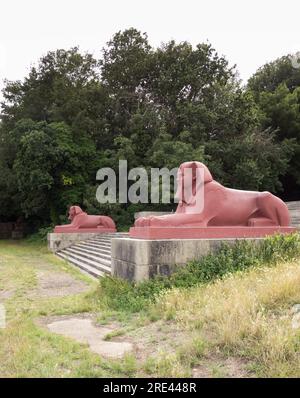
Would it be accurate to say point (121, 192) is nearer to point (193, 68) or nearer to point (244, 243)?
point (193, 68)

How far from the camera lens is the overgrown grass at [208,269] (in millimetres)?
6899

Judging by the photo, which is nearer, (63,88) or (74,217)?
(74,217)

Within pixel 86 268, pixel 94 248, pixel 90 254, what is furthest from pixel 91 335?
pixel 94 248

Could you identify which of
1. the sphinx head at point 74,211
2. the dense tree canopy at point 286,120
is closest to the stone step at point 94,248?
the sphinx head at point 74,211

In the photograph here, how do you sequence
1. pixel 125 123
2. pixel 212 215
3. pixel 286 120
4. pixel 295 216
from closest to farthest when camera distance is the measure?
pixel 212 215 → pixel 295 216 → pixel 125 123 → pixel 286 120

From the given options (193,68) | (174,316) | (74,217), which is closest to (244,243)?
(174,316)

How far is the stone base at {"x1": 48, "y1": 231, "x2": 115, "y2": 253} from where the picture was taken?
19875mm

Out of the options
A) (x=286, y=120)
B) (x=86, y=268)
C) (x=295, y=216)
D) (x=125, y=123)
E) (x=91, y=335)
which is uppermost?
(x=286, y=120)

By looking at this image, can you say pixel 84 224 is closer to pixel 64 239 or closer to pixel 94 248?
pixel 64 239

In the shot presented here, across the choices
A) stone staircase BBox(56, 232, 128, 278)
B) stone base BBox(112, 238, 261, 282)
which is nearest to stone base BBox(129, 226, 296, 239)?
stone base BBox(112, 238, 261, 282)

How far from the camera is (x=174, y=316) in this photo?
557 centimetres

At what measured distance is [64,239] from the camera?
20.0 metres

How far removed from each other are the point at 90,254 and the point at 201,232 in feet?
26.7
